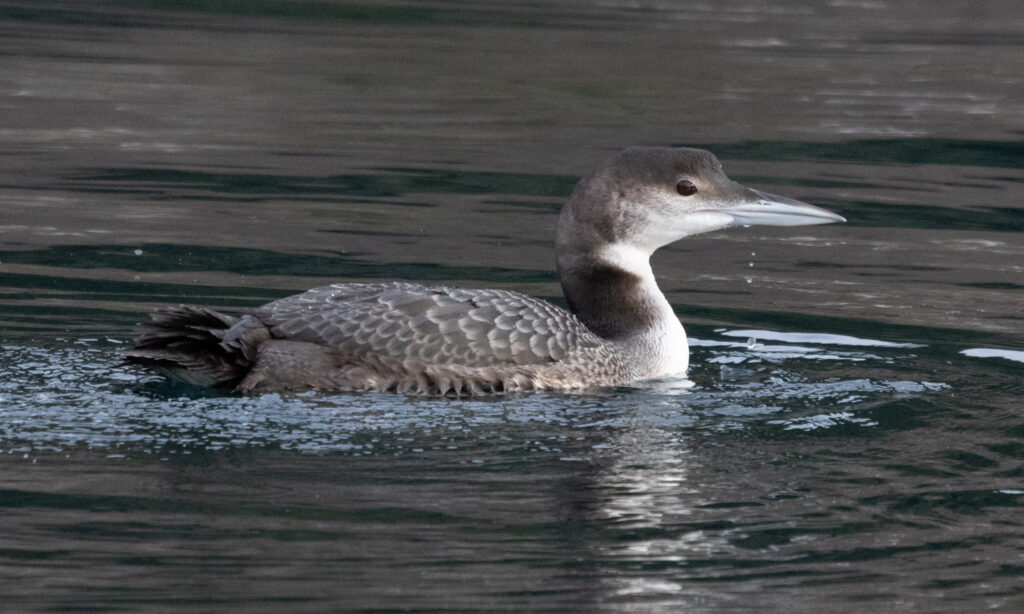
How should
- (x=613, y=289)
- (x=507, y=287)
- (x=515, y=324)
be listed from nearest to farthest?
(x=515, y=324) < (x=613, y=289) < (x=507, y=287)

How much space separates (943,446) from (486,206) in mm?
4712

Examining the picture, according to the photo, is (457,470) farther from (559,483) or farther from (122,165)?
(122,165)

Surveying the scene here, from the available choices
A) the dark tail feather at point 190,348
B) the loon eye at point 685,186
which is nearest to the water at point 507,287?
the dark tail feather at point 190,348

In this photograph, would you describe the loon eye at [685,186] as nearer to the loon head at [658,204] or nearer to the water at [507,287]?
the loon head at [658,204]

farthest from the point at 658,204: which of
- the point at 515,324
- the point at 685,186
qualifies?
the point at 515,324

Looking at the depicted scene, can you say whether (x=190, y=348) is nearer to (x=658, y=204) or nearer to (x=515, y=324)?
(x=515, y=324)

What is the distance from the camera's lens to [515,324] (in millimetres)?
6289

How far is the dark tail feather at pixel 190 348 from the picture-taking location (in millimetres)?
5906

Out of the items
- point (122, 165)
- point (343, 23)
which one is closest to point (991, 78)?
point (343, 23)

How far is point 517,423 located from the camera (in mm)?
5781

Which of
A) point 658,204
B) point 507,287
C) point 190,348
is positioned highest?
point 658,204

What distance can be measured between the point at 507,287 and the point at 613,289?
5.04 feet

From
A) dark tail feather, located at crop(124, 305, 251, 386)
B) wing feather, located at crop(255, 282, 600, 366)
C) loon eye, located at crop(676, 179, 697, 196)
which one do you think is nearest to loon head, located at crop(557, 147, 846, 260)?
loon eye, located at crop(676, 179, 697, 196)

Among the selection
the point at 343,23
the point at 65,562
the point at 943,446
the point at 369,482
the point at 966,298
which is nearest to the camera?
the point at 65,562
